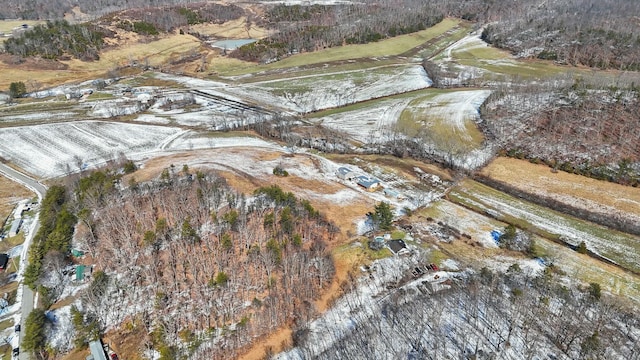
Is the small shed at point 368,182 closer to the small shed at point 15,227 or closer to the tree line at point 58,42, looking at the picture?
the small shed at point 15,227

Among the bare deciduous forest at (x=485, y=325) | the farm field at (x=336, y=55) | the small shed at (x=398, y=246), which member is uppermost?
the farm field at (x=336, y=55)

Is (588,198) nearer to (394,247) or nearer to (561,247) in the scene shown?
(561,247)

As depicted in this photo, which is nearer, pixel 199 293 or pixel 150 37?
pixel 199 293

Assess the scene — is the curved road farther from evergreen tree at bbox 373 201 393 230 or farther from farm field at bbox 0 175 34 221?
evergreen tree at bbox 373 201 393 230

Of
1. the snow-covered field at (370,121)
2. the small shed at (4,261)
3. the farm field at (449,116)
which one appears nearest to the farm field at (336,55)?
the snow-covered field at (370,121)

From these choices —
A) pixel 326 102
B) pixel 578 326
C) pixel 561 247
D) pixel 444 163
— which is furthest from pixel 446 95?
pixel 578 326

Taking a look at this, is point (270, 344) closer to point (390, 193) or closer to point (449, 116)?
point (390, 193)

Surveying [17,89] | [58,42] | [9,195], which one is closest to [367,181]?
[9,195]
